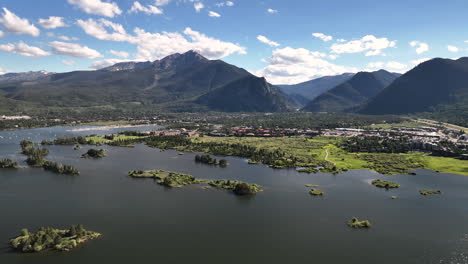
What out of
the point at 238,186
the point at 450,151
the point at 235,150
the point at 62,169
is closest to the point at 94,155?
the point at 62,169

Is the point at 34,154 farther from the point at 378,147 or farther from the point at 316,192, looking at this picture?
the point at 378,147

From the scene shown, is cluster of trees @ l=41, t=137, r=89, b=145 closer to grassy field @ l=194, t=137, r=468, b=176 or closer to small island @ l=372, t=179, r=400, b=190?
grassy field @ l=194, t=137, r=468, b=176

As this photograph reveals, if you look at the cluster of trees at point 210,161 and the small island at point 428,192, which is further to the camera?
the cluster of trees at point 210,161

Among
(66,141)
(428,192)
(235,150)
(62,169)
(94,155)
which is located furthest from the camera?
(66,141)

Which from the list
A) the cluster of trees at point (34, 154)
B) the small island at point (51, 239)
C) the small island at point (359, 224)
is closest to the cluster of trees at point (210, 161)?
the cluster of trees at point (34, 154)

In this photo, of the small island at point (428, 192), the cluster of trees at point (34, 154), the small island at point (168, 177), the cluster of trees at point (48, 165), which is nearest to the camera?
the small island at point (428, 192)

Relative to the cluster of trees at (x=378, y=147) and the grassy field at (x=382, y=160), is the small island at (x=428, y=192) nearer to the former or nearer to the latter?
the grassy field at (x=382, y=160)

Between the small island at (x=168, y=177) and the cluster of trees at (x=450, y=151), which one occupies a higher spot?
the cluster of trees at (x=450, y=151)

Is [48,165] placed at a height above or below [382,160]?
above
